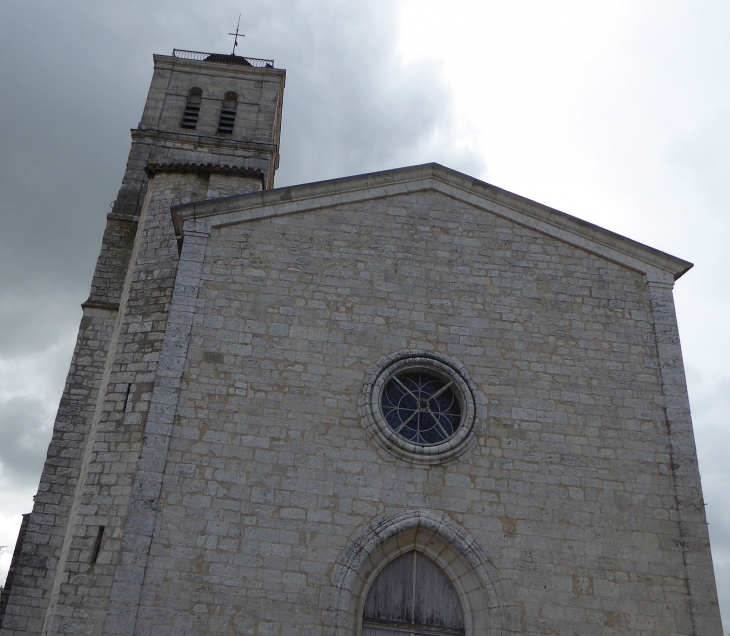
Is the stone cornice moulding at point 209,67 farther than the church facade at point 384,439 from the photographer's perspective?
Yes

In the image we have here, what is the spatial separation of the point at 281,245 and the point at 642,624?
6012 millimetres

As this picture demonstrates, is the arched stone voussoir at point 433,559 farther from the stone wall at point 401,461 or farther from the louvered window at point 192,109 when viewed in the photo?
the louvered window at point 192,109

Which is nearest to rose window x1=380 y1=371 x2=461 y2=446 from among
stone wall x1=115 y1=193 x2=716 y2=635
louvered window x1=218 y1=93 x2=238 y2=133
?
stone wall x1=115 y1=193 x2=716 y2=635

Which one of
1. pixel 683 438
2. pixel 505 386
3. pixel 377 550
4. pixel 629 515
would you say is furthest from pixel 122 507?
pixel 683 438

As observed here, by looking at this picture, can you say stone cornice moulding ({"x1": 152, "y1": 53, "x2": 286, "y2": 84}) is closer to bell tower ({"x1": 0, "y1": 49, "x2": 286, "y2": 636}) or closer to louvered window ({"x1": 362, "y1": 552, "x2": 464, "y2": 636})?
bell tower ({"x1": 0, "y1": 49, "x2": 286, "y2": 636})

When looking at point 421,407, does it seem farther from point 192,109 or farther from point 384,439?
point 192,109

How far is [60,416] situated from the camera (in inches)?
418

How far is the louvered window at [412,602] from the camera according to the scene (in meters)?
7.45

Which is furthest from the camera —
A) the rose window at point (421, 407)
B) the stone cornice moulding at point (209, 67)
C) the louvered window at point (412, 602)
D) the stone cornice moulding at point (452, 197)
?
the stone cornice moulding at point (209, 67)

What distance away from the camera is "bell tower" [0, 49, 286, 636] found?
7668 mm

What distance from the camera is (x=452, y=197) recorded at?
980cm

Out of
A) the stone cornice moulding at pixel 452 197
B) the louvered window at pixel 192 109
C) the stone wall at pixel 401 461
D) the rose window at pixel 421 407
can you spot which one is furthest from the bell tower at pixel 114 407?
the rose window at pixel 421 407

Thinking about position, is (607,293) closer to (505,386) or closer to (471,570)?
(505,386)

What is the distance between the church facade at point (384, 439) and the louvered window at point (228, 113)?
753 centimetres
